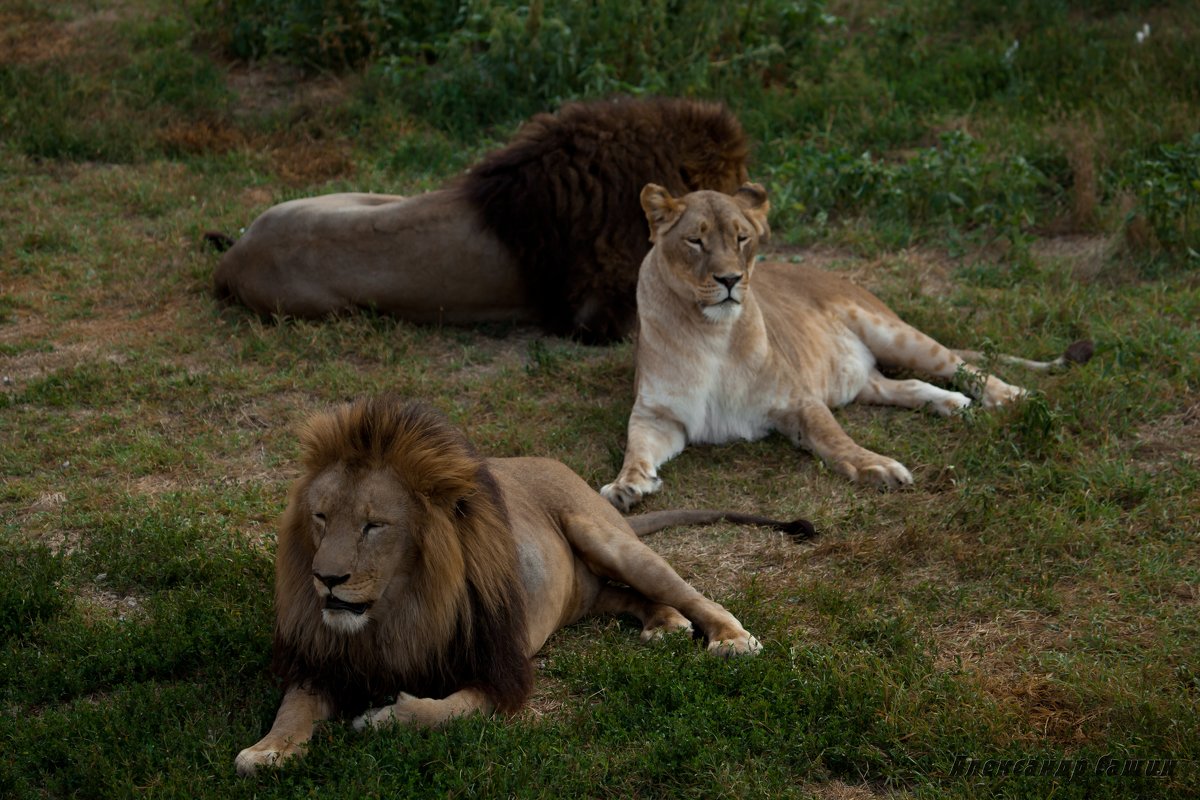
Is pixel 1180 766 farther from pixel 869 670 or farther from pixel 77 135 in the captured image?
pixel 77 135

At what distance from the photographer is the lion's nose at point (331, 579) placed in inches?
130

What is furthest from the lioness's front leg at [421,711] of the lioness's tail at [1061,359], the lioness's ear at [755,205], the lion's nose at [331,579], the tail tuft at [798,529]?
the lioness's tail at [1061,359]

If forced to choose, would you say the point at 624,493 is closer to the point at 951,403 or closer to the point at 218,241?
the point at 951,403

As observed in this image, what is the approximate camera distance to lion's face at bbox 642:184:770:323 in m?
5.47

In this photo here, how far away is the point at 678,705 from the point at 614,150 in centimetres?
359

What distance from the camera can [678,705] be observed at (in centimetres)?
372

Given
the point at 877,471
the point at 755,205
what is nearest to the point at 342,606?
the point at 877,471

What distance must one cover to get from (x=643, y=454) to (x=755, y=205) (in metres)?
1.15

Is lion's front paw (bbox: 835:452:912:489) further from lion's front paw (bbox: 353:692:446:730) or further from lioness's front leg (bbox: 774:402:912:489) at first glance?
lion's front paw (bbox: 353:692:446:730)

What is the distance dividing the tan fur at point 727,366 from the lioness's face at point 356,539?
176 cm

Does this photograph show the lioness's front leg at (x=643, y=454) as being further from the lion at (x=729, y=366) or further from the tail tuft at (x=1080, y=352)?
the tail tuft at (x=1080, y=352)

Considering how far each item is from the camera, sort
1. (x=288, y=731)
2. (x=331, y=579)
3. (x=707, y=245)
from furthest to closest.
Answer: (x=707, y=245) → (x=288, y=731) → (x=331, y=579)

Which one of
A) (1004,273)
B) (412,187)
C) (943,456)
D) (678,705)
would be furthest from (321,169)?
(678,705)

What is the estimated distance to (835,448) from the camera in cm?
542
